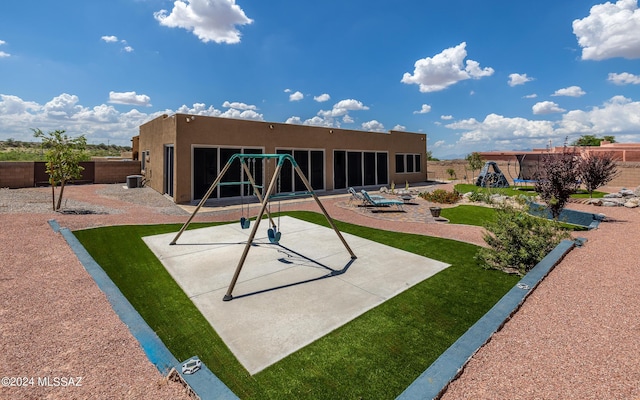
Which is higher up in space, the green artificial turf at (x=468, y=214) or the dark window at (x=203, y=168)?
the dark window at (x=203, y=168)

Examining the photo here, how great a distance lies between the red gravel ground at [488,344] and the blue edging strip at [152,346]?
0.09 meters

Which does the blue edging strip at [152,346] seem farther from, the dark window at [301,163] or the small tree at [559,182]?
the dark window at [301,163]

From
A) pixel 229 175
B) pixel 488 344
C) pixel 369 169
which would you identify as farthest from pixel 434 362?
pixel 369 169

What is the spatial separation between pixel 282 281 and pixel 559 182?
35.2 feet

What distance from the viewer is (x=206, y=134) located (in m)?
15.8

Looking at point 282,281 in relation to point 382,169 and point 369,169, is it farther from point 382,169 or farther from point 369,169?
point 382,169

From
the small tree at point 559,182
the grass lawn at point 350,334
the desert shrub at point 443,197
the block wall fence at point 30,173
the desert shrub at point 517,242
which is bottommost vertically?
the grass lawn at point 350,334

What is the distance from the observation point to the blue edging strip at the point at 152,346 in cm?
306

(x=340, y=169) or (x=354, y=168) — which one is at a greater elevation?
(x=354, y=168)

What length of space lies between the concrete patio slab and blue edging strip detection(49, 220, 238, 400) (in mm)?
555

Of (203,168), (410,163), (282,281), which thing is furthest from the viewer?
(410,163)

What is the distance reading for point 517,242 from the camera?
717 cm

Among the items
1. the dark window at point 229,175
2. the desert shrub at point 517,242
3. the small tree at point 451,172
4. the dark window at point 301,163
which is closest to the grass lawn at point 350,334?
the desert shrub at point 517,242

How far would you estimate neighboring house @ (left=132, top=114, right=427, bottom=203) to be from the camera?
15.5 m
